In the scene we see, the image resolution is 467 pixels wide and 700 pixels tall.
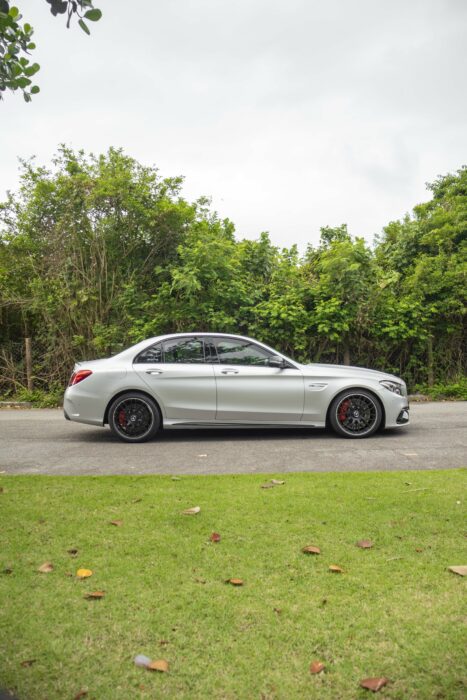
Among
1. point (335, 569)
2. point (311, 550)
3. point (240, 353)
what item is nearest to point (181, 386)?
point (240, 353)

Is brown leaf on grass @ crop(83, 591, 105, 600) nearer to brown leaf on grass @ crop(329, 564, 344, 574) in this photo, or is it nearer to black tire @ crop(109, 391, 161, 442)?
brown leaf on grass @ crop(329, 564, 344, 574)

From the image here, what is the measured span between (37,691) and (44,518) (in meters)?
2.06

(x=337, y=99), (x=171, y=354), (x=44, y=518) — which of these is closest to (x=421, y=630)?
(x=44, y=518)

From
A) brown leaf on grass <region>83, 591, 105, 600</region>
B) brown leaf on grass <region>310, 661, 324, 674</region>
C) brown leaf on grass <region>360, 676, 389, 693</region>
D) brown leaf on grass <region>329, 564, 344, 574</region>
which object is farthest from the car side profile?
brown leaf on grass <region>360, 676, 389, 693</region>

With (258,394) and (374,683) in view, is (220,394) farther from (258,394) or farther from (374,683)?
(374,683)

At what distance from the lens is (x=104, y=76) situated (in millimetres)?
6727

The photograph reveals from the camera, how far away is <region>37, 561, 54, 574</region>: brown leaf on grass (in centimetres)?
312

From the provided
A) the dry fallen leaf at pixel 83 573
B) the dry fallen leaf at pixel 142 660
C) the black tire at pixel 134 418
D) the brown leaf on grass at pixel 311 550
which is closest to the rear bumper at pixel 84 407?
the black tire at pixel 134 418

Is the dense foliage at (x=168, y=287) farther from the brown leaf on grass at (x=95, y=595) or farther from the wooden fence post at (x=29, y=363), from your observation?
the brown leaf on grass at (x=95, y=595)

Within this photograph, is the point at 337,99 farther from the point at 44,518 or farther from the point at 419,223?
the point at 44,518

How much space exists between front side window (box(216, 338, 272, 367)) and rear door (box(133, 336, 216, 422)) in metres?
0.29

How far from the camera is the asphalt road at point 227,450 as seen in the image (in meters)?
5.96

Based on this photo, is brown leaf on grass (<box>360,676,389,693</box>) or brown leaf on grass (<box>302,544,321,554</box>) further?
brown leaf on grass (<box>302,544,321,554</box>)

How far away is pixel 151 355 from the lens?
25.8 feet
